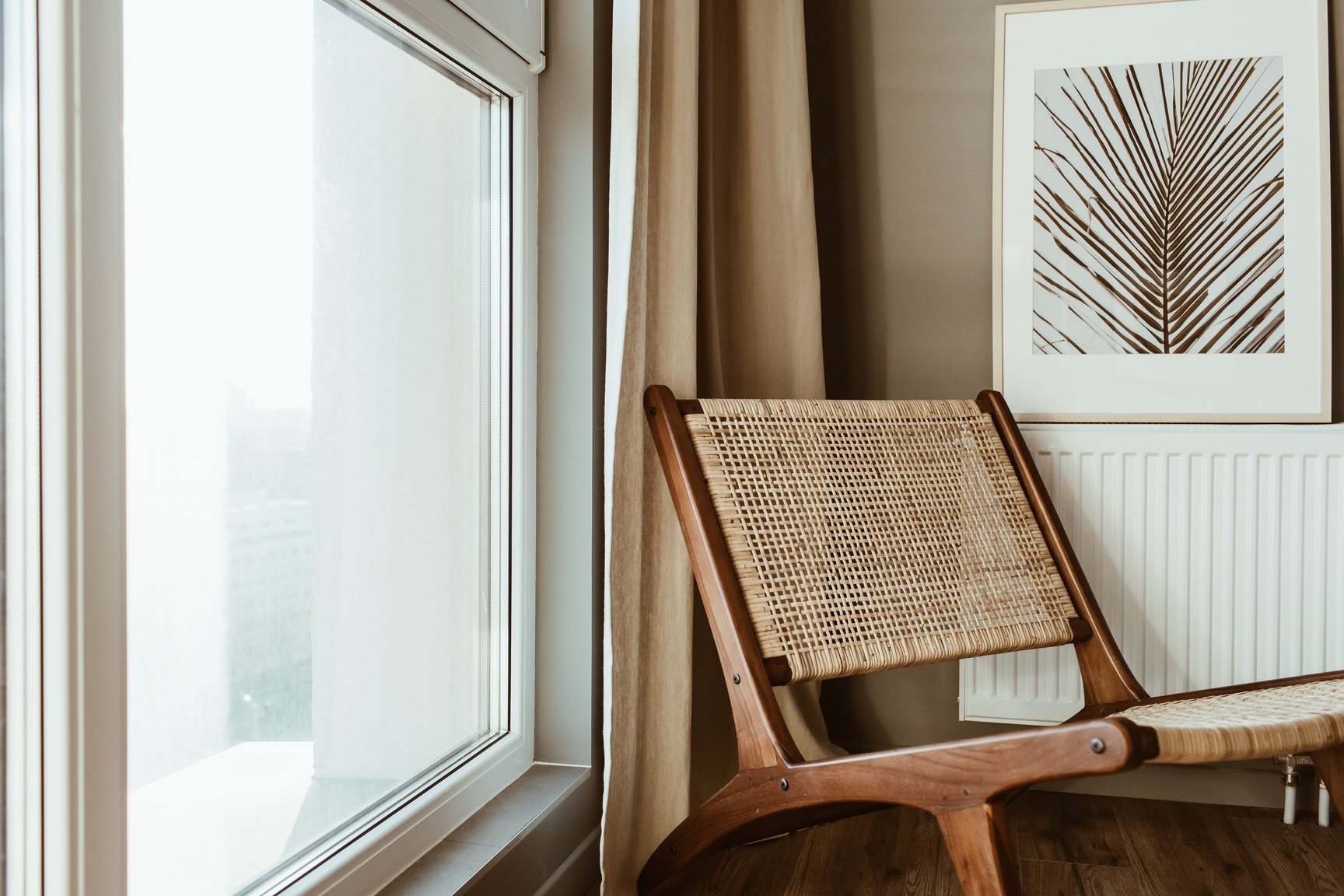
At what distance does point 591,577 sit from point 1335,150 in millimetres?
1489

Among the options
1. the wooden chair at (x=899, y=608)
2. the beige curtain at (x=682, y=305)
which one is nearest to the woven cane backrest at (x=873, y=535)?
the wooden chair at (x=899, y=608)

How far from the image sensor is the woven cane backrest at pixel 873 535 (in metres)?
1.31

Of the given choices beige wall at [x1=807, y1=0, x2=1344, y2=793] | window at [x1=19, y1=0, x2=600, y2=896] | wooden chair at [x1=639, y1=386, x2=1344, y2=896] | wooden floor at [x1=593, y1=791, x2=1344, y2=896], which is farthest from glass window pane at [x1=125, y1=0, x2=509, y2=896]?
beige wall at [x1=807, y1=0, x2=1344, y2=793]

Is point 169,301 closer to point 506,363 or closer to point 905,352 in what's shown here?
point 506,363

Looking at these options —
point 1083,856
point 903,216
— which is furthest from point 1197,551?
point 903,216

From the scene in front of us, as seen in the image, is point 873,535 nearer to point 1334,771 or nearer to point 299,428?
point 1334,771

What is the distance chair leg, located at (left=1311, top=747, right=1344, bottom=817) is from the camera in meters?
1.22

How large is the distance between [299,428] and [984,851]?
0.78 m

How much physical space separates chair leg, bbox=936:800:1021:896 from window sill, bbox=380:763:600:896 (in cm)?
54

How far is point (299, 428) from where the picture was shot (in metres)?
1.04

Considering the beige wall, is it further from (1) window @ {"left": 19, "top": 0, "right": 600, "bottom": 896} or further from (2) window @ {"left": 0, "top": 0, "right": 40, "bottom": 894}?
(2) window @ {"left": 0, "top": 0, "right": 40, "bottom": 894}

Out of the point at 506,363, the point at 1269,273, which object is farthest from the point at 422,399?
the point at 1269,273

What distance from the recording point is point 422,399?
128 cm

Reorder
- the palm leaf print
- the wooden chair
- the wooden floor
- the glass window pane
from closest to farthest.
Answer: the glass window pane, the wooden chair, the wooden floor, the palm leaf print
